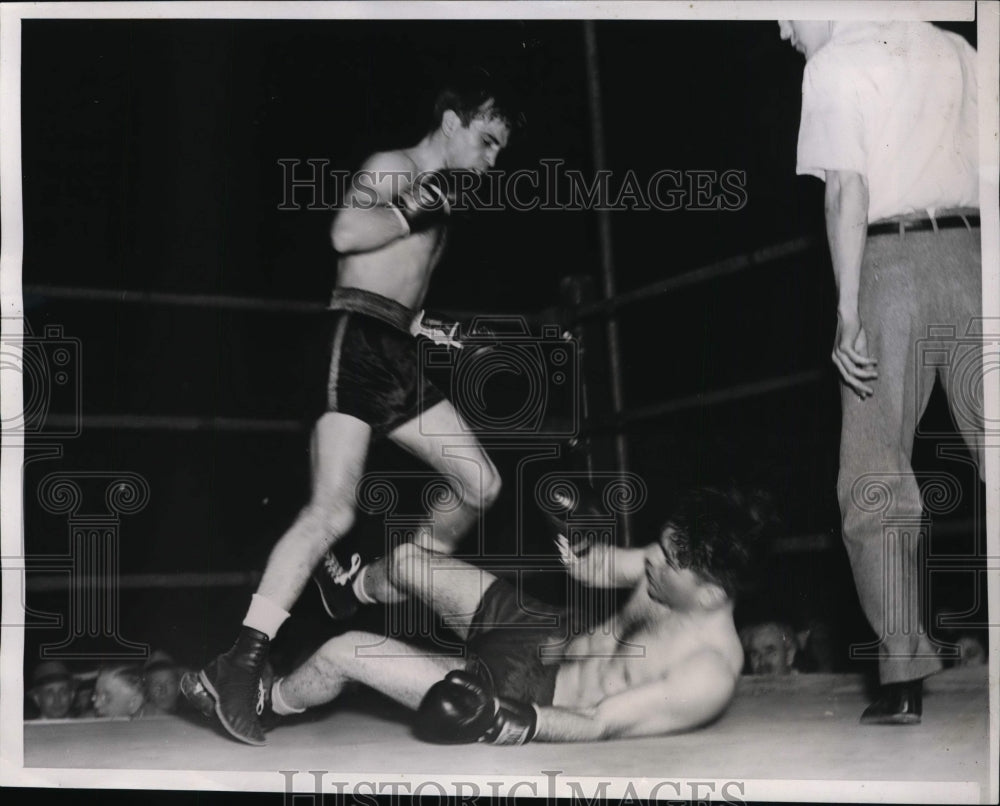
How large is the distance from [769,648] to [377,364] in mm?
1415

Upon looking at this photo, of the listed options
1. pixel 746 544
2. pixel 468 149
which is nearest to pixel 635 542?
pixel 746 544

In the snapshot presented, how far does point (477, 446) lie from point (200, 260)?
1011mm

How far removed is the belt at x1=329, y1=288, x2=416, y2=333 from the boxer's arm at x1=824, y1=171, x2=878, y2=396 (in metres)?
1.25

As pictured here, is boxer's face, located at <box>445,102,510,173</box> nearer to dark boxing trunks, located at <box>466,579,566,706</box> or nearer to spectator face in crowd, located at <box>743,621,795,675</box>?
dark boxing trunks, located at <box>466,579,566,706</box>

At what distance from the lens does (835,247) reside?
10.0ft

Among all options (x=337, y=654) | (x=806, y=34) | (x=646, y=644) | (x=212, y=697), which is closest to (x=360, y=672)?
(x=337, y=654)

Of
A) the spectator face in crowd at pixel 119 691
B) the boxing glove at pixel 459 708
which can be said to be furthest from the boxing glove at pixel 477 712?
the spectator face in crowd at pixel 119 691

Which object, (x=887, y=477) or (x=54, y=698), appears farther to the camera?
(x=54, y=698)

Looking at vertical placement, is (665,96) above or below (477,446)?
above

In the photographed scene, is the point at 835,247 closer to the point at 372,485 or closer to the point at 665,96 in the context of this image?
the point at 665,96

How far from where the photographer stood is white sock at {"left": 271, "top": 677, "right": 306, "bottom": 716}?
312 cm

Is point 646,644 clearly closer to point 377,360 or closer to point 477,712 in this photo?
point 477,712

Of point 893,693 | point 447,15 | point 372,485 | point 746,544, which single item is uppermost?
point 447,15

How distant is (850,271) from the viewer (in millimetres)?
3037
